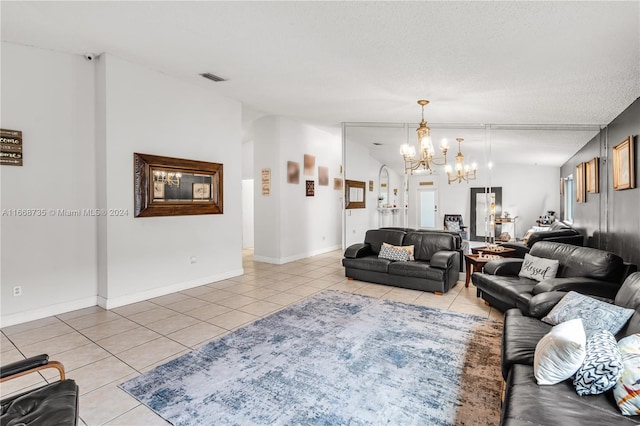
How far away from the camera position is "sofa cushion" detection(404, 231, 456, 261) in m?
5.09

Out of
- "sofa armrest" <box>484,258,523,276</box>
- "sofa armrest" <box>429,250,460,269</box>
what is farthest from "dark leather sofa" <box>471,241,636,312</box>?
"sofa armrest" <box>429,250,460,269</box>

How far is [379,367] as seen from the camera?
2.54m

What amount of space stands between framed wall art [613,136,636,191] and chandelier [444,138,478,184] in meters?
2.14

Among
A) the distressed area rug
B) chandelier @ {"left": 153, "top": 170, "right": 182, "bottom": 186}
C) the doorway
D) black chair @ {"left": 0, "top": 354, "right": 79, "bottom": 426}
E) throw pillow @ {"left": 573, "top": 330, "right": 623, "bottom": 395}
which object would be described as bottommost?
the distressed area rug

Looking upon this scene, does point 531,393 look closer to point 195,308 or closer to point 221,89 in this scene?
Result: point 195,308

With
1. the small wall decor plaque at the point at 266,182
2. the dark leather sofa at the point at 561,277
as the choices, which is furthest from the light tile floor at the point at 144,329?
the small wall decor plaque at the point at 266,182

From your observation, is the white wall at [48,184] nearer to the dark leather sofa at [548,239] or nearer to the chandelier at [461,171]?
the chandelier at [461,171]

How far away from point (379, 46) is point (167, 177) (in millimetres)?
3197

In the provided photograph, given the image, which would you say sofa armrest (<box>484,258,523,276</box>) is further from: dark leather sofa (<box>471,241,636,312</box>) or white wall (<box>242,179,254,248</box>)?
white wall (<box>242,179,254,248</box>)

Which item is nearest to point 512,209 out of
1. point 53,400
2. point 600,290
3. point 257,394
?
point 600,290

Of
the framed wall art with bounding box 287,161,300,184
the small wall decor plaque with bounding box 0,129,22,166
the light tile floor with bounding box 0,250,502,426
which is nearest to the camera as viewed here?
the light tile floor with bounding box 0,250,502,426

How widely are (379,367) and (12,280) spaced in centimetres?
390

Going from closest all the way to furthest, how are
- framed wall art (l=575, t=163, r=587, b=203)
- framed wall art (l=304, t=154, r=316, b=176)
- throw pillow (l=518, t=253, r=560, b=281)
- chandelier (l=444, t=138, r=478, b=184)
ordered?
throw pillow (l=518, t=253, r=560, b=281)
framed wall art (l=575, t=163, r=587, b=203)
chandelier (l=444, t=138, r=478, b=184)
framed wall art (l=304, t=154, r=316, b=176)

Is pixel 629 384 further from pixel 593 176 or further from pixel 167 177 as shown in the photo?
pixel 593 176
